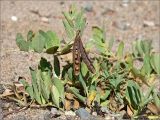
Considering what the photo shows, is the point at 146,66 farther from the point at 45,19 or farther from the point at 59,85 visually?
the point at 45,19

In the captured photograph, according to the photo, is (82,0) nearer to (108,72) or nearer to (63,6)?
(63,6)

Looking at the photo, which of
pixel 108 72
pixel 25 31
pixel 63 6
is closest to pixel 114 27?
pixel 63 6

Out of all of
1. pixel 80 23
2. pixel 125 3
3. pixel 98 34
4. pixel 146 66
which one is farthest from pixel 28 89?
pixel 125 3

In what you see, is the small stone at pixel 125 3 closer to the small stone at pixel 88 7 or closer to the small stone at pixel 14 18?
the small stone at pixel 88 7

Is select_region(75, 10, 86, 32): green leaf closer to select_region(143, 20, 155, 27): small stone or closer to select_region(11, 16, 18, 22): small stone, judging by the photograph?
select_region(11, 16, 18, 22): small stone

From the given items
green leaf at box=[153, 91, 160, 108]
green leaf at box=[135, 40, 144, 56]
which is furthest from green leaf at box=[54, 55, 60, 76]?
green leaf at box=[135, 40, 144, 56]

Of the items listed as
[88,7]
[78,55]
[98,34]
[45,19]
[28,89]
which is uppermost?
[88,7]

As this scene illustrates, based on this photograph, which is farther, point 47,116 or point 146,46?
point 146,46
